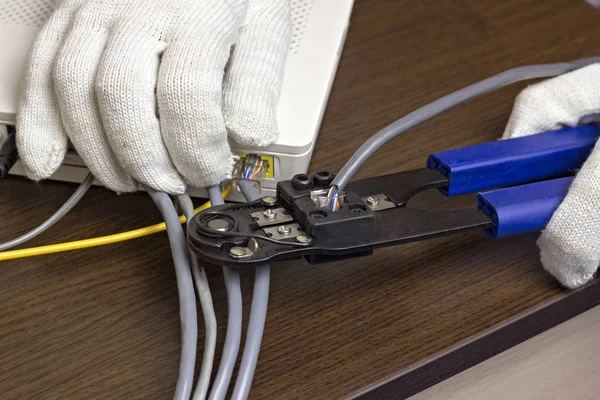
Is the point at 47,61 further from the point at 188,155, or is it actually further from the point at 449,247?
the point at 449,247

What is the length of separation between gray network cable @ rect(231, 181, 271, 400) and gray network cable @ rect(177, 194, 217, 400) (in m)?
0.02

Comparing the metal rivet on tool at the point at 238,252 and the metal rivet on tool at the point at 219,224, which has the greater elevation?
the metal rivet on tool at the point at 219,224

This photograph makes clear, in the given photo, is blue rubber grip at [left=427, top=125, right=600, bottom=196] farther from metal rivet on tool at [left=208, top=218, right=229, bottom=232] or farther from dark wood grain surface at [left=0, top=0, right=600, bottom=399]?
metal rivet on tool at [left=208, top=218, right=229, bottom=232]

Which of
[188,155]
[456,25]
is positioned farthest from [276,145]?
[456,25]

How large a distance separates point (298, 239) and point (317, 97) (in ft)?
0.59

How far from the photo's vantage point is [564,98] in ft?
1.97

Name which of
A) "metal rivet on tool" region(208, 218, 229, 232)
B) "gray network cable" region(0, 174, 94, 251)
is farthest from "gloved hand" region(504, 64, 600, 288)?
"gray network cable" region(0, 174, 94, 251)

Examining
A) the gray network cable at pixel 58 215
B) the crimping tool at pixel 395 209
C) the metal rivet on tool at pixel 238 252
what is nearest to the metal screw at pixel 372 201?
the crimping tool at pixel 395 209

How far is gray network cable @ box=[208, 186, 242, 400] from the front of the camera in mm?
413

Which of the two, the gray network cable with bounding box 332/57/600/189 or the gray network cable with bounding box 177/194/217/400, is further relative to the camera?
the gray network cable with bounding box 332/57/600/189

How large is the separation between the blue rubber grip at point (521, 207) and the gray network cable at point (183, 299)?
205 mm

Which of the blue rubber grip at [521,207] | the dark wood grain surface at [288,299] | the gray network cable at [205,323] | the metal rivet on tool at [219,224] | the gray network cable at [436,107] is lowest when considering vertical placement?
the dark wood grain surface at [288,299]

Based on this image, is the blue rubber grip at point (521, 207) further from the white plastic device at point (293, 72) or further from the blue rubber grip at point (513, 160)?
the white plastic device at point (293, 72)

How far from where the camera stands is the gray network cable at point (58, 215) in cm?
52
